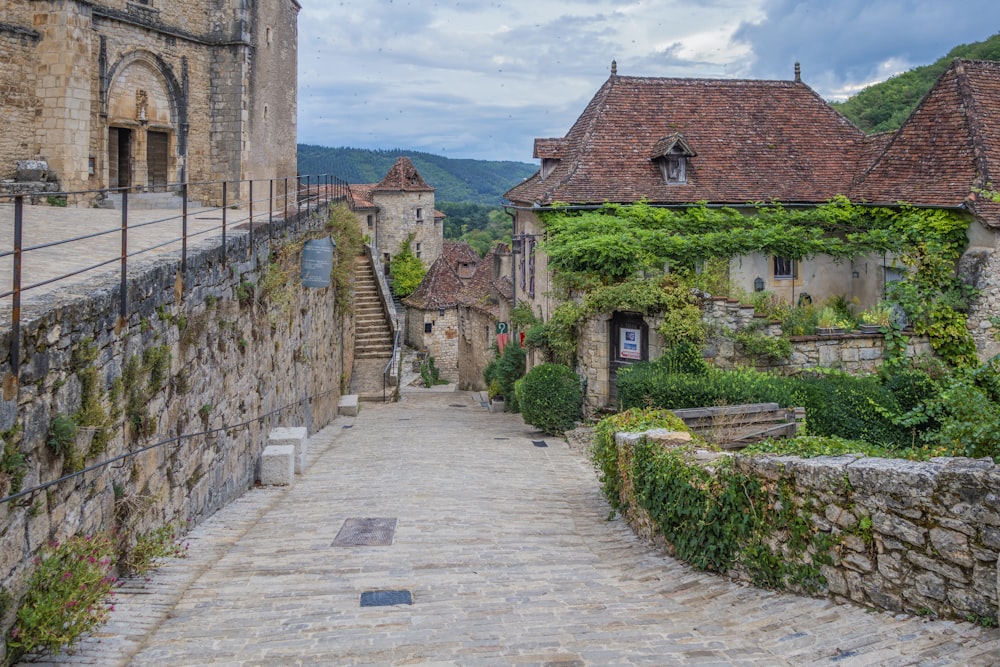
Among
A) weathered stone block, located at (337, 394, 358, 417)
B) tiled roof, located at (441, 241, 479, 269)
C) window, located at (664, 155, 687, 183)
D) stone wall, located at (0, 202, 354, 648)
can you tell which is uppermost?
tiled roof, located at (441, 241, 479, 269)

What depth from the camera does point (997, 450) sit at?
6520 millimetres

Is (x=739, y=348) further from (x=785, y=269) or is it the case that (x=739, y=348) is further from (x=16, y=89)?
(x=16, y=89)

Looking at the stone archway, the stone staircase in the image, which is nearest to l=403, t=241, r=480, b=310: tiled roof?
the stone staircase

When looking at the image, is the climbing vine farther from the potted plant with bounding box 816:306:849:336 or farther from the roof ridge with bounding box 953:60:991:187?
the potted plant with bounding box 816:306:849:336

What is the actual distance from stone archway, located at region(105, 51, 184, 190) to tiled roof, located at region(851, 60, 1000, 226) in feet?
56.8

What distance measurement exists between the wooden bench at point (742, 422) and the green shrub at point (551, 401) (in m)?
4.85

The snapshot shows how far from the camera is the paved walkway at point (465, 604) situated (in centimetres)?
533

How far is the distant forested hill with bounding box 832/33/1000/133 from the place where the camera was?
42344 mm

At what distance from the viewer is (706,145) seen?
22.7 metres

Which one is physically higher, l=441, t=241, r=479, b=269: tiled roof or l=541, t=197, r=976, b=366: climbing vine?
l=441, t=241, r=479, b=269: tiled roof

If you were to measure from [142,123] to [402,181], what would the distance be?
50.7 m

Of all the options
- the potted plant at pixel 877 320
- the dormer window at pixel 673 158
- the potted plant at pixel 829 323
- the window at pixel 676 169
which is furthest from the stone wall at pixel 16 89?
the potted plant at pixel 877 320

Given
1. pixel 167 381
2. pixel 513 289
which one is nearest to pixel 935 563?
pixel 167 381

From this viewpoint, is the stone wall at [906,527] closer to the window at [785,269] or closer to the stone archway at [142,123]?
the window at [785,269]
